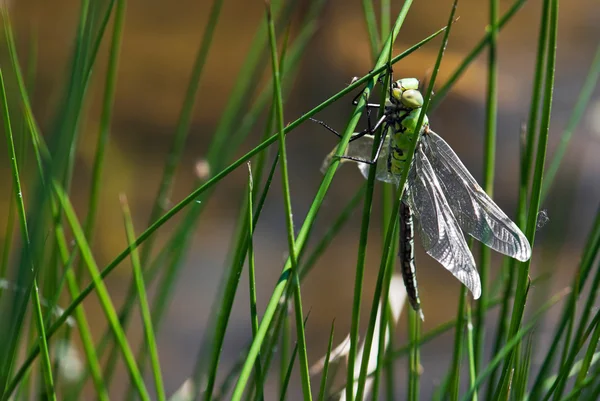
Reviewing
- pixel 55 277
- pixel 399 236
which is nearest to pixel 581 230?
pixel 399 236

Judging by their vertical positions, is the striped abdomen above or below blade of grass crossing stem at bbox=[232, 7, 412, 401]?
below

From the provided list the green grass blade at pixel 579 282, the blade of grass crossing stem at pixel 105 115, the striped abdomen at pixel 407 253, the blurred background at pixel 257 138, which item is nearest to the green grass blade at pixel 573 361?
the green grass blade at pixel 579 282

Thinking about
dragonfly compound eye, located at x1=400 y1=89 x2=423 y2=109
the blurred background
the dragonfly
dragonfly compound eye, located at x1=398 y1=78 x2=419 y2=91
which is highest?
dragonfly compound eye, located at x1=398 y1=78 x2=419 y2=91

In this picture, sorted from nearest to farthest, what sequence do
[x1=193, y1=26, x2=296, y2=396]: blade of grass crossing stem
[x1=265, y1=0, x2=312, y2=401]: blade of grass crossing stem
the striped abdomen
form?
[x1=265, y1=0, x2=312, y2=401]: blade of grass crossing stem → [x1=193, y1=26, x2=296, y2=396]: blade of grass crossing stem → the striped abdomen

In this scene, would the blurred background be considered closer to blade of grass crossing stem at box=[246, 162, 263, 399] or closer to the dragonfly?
the dragonfly

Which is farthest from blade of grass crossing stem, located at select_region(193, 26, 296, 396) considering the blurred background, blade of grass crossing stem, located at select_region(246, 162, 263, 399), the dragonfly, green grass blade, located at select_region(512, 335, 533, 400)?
the blurred background

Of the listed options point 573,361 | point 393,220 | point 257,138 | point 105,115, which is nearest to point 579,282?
point 573,361

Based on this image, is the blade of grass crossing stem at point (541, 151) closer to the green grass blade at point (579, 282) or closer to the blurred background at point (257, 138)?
the green grass blade at point (579, 282)

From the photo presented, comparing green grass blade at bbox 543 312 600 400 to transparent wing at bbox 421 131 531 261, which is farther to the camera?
transparent wing at bbox 421 131 531 261
